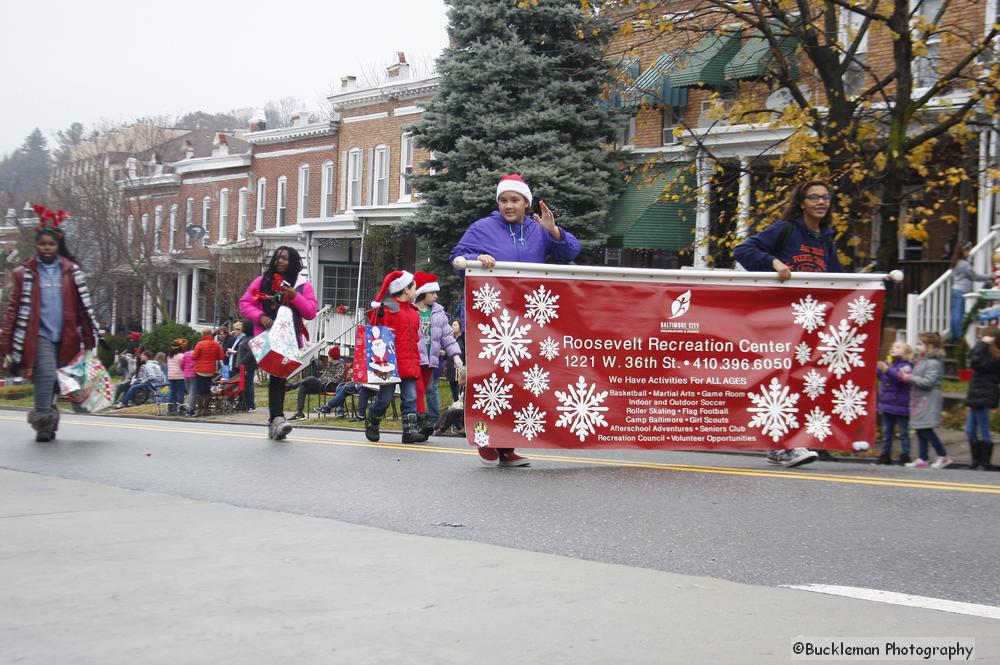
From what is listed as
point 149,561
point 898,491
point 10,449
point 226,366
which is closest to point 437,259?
point 226,366

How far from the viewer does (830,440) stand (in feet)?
31.0

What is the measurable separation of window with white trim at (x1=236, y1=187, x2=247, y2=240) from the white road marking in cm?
4477

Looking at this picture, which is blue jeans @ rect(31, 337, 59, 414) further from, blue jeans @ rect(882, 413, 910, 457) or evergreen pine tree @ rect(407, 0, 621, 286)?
evergreen pine tree @ rect(407, 0, 621, 286)

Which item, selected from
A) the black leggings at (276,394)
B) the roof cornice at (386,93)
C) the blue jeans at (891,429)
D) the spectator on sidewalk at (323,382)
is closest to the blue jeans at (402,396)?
the black leggings at (276,394)

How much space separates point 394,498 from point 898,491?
311 cm

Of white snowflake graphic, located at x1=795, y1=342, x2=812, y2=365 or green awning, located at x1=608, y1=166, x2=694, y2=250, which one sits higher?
green awning, located at x1=608, y1=166, x2=694, y2=250

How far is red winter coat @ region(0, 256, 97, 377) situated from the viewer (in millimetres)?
11523

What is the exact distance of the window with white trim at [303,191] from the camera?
1750 inches

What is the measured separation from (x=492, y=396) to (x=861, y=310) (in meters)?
2.91

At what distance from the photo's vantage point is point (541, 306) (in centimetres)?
915

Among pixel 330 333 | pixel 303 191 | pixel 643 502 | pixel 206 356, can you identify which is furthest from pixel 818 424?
pixel 303 191

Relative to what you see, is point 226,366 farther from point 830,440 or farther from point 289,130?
point 830,440

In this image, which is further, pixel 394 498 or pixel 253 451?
pixel 253 451

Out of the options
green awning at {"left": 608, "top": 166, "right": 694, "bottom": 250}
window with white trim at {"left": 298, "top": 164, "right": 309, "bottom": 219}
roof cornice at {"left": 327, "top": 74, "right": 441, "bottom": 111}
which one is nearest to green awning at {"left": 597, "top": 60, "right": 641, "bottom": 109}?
green awning at {"left": 608, "top": 166, "right": 694, "bottom": 250}
